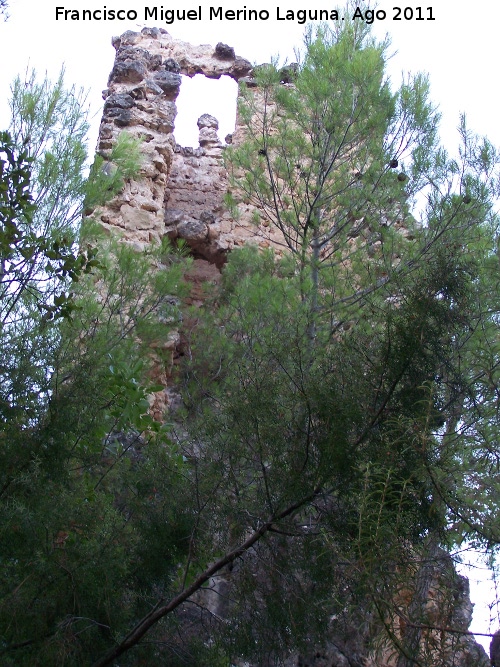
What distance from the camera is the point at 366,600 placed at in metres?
3.07

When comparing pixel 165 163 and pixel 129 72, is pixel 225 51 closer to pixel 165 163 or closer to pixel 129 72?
pixel 129 72

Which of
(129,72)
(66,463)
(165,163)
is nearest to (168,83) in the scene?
(129,72)

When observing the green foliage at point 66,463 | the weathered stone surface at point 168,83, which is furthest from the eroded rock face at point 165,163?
the green foliage at point 66,463

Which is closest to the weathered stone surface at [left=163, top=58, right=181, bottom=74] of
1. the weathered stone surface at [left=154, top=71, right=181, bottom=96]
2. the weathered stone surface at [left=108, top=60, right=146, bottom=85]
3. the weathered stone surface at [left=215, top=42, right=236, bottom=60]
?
→ the weathered stone surface at [left=154, top=71, right=181, bottom=96]

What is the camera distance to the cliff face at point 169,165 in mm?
7637

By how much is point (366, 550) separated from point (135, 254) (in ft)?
10.9

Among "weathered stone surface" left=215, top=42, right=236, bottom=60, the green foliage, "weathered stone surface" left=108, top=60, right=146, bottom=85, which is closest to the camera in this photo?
the green foliage

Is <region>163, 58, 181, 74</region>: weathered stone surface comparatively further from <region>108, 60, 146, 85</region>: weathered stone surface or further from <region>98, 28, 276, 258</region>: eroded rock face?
<region>108, 60, 146, 85</region>: weathered stone surface

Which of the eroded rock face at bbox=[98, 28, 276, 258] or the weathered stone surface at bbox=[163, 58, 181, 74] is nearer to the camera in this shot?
the eroded rock face at bbox=[98, 28, 276, 258]

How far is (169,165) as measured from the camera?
8555 millimetres

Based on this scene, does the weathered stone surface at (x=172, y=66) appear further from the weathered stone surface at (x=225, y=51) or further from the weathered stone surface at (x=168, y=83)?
the weathered stone surface at (x=225, y=51)

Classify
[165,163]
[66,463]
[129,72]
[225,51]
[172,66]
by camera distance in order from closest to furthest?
[66,463]
[165,163]
[129,72]
[172,66]
[225,51]

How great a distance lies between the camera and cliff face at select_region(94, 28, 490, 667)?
25.1 ft

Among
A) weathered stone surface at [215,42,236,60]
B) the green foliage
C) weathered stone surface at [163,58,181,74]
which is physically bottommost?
the green foliage
